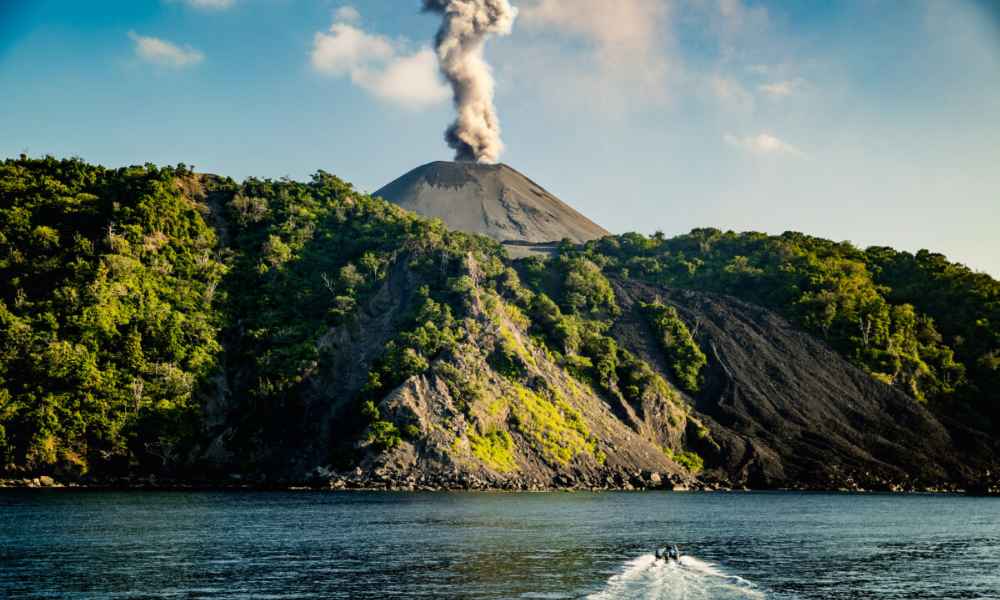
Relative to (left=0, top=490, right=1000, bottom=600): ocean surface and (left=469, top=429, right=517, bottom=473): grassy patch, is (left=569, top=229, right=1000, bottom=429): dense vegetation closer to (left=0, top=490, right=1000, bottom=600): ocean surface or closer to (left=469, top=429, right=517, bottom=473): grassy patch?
(left=0, top=490, right=1000, bottom=600): ocean surface

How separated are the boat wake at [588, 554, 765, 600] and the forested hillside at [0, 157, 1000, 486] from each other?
57.3m

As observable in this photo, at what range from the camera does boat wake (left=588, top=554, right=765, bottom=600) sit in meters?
36.7

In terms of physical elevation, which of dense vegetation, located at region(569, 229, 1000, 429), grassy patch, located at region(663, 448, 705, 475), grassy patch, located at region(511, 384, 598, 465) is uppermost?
dense vegetation, located at region(569, 229, 1000, 429)

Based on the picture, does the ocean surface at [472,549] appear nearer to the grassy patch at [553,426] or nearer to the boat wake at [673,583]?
the boat wake at [673,583]

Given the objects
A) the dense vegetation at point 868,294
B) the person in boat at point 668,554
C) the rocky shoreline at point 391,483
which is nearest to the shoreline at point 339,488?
the rocky shoreline at point 391,483

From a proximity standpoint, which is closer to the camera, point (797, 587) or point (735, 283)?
point (797, 587)

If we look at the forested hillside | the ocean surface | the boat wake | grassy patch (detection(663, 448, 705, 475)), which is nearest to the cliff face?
the forested hillside

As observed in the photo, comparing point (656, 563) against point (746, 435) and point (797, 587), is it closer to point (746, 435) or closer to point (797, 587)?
point (797, 587)

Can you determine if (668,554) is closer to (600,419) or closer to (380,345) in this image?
(600,419)

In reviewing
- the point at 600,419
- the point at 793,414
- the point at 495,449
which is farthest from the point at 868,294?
the point at 495,449

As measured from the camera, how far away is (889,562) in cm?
4619

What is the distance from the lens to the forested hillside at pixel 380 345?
10181cm

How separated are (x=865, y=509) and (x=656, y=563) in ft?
154

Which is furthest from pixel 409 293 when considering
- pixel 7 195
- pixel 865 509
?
pixel 865 509
